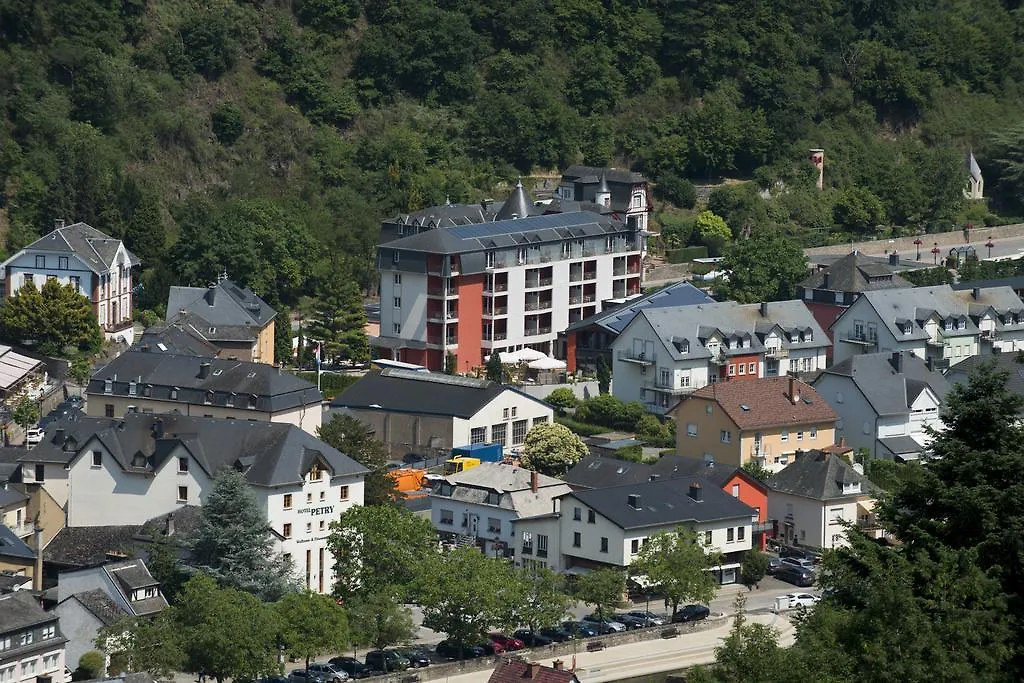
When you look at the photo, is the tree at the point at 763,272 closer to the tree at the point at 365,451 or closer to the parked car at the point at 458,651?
the tree at the point at 365,451

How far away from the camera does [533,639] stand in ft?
159

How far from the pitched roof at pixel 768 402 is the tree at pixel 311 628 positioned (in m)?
16.3

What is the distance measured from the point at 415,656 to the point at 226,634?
4.55m

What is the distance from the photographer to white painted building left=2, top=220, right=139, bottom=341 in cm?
6944

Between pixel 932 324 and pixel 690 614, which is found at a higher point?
pixel 932 324

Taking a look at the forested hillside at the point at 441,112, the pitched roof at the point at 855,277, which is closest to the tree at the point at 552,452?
the forested hillside at the point at 441,112

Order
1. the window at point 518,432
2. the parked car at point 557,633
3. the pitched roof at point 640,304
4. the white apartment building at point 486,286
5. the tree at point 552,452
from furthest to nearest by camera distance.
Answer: the white apartment building at point 486,286 < the pitched roof at point 640,304 < the window at point 518,432 < the tree at point 552,452 < the parked car at point 557,633

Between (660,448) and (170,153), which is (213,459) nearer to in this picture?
(660,448)

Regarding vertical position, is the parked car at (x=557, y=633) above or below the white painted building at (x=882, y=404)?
below

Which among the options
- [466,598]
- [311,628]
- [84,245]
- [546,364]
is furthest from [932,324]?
[311,628]

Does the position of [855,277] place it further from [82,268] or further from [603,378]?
[82,268]

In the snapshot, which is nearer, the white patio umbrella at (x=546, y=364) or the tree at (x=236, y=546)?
the tree at (x=236, y=546)

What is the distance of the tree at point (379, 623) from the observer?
4694cm

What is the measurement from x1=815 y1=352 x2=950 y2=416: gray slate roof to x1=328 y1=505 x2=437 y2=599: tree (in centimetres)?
1625
